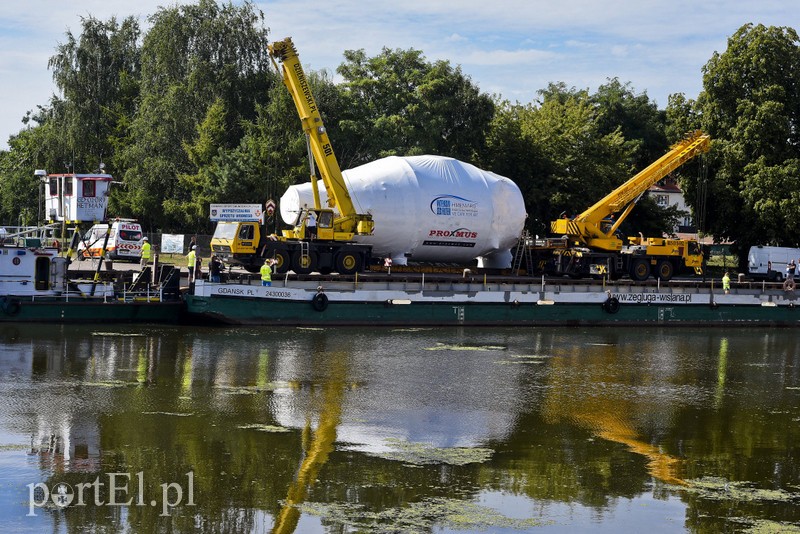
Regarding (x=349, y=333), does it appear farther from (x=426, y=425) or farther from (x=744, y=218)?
(x=744, y=218)

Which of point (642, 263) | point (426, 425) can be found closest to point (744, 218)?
point (642, 263)

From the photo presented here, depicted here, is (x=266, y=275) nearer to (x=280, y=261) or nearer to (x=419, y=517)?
(x=280, y=261)

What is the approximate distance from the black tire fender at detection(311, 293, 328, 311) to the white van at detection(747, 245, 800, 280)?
28420 millimetres

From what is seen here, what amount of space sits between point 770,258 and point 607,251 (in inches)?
594

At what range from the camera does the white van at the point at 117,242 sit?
121 feet

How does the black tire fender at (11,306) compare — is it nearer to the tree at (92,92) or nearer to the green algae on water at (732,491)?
the green algae on water at (732,491)

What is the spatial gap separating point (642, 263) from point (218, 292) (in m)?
18.3

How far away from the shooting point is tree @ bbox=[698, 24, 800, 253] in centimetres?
5128

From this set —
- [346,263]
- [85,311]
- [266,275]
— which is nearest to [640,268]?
[346,263]

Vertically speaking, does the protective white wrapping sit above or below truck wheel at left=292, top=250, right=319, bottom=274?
above

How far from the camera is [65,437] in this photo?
15.6 m

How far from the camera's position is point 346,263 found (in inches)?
1345

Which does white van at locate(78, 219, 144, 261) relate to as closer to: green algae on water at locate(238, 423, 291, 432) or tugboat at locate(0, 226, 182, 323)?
tugboat at locate(0, 226, 182, 323)

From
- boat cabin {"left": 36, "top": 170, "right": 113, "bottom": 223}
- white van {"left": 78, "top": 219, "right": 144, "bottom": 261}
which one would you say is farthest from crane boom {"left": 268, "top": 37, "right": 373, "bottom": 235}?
white van {"left": 78, "top": 219, "right": 144, "bottom": 261}
